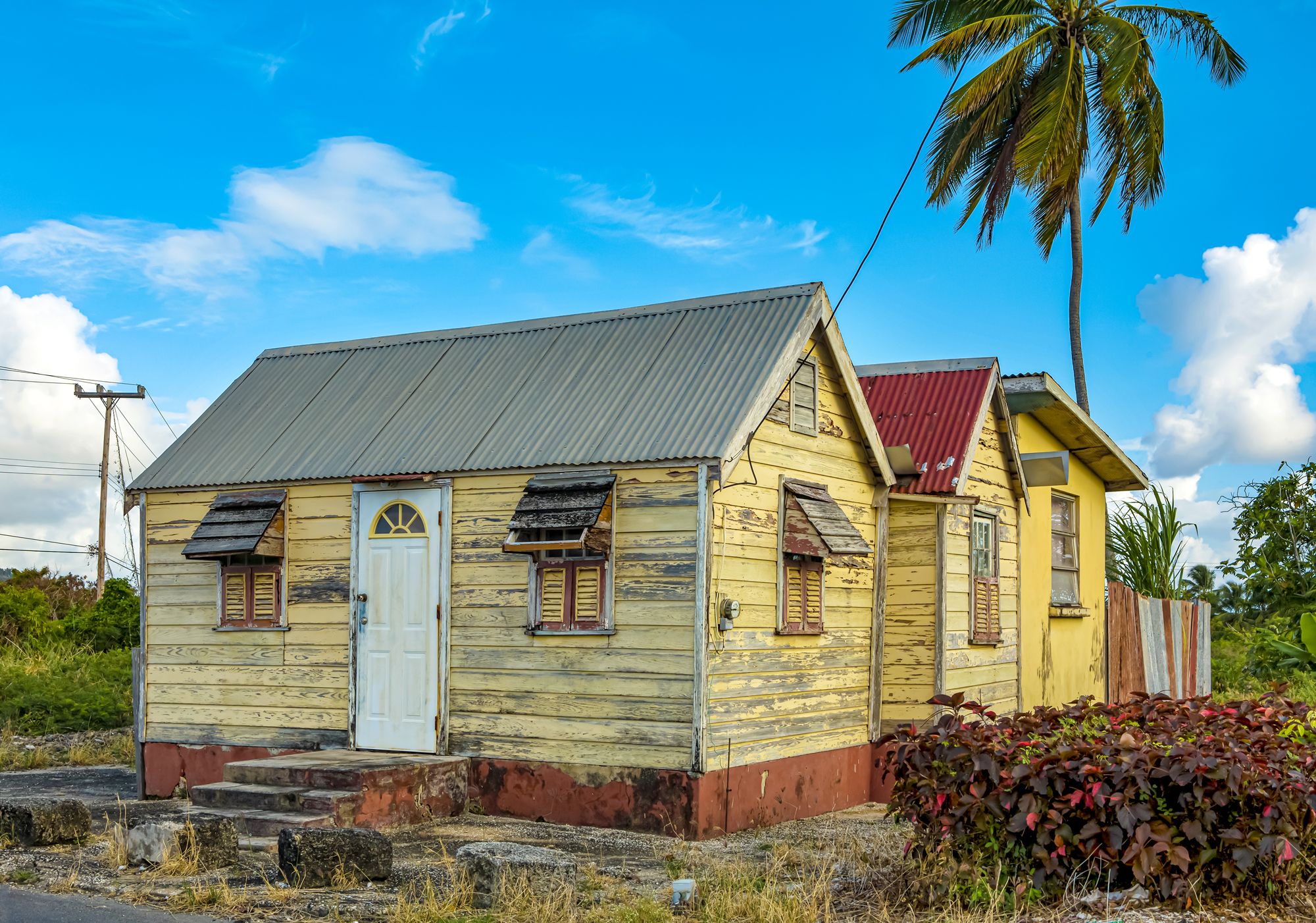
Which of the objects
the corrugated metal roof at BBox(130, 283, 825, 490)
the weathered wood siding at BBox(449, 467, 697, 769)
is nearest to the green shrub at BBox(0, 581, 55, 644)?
the corrugated metal roof at BBox(130, 283, 825, 490)

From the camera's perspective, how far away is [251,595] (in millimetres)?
12570

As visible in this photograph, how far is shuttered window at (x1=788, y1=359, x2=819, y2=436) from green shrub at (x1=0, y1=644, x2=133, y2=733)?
415 inches

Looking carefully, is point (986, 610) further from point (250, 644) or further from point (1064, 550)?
point (250, 644)

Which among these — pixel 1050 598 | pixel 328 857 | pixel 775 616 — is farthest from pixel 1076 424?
pixel 328 857

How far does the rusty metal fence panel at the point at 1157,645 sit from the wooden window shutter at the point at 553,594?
9.45 meters

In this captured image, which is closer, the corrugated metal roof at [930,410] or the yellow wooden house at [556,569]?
the yellow wooden house at [556,569]

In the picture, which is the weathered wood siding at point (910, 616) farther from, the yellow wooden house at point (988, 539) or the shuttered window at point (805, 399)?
the shuttered window at point (805, 399)

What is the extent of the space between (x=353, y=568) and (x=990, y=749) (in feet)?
22.4

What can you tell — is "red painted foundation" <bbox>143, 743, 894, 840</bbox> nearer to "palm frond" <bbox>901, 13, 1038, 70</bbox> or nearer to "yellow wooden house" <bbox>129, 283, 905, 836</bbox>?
"yellow wooden house" <bbox>129, 283, 905, 836</bbox>

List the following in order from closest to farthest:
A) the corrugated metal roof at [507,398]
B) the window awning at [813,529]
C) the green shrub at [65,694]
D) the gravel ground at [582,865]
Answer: the gravel ground at [582,865] → the corrugated metal roof at [507,398] → the window awning at [813,529] → the green shrub at [65,694]

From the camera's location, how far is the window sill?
10.6 meters

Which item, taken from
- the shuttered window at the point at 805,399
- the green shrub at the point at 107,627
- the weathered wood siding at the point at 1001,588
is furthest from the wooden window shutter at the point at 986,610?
the green shrub at the point at 107,627

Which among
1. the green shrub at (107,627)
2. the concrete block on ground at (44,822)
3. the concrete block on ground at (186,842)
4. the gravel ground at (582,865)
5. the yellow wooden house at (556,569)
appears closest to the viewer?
the gravel ground at (582,865)

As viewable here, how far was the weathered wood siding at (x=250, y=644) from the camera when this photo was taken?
1211 centimetres
